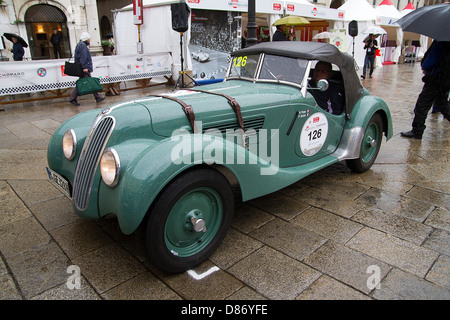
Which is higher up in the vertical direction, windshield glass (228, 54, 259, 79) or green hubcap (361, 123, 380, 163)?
windshield glass (228, 54, 259, 79)

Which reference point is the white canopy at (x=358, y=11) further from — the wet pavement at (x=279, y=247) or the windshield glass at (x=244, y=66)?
the windshield glass at (x=244, y=66)

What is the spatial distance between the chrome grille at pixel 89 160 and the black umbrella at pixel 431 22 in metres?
4.29

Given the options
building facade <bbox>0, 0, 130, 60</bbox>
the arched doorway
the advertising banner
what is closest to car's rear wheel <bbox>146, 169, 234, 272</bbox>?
the advertising banner

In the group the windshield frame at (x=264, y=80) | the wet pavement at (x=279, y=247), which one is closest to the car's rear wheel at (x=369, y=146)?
the wet pavement at (x=279, y=247)

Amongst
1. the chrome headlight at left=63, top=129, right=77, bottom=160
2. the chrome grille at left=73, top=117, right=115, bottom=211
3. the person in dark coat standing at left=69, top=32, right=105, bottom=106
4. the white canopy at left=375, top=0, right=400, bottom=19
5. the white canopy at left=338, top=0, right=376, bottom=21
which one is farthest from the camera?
the white canopy at left=375, top=0, right=400, bottom=19

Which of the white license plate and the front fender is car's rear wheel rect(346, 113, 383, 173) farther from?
the white license plate

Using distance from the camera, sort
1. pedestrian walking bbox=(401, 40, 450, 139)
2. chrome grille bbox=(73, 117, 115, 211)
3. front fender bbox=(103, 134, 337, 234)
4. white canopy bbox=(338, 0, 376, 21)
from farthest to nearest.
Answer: white canopy bbox=(338, 0, 376, 21), pedestrian walking bbox=(401, 40, 450, 139), chrome grille bbox=(73, 117, 115, 211), front fender bbox=(103, 134, 337, 234)

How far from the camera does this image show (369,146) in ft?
14.5

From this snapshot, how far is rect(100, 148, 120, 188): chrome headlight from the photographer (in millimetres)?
2363

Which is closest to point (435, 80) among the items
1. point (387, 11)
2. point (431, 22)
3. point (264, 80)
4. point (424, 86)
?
point (424, 86)

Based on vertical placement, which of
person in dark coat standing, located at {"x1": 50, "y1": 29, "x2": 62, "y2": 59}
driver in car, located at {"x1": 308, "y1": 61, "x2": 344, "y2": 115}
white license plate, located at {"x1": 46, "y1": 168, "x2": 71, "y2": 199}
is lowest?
white license plate, located at {"x1": 46, "y1": 168, "x2": 71, "y2": 199}

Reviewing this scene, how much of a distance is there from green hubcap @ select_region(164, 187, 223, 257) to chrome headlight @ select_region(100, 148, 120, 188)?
1.56 feet

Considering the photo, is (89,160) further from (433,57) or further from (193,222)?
(433,57)

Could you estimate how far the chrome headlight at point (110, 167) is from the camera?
93.0 inches
